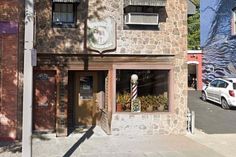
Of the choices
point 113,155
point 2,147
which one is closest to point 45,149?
point 2,147

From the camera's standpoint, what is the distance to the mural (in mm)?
26078

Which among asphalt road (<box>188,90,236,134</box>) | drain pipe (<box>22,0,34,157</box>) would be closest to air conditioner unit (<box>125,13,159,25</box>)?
asphalt road (<box>188,90,236,134</box>)

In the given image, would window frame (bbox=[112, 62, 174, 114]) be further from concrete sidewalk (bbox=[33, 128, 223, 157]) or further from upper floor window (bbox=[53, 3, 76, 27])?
upper floor window (bbox=[53, 3, 76, 27])

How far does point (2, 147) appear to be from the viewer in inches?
454

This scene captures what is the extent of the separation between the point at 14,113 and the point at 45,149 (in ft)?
6.67

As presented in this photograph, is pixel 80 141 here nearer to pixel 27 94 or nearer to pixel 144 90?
pixel 144 90

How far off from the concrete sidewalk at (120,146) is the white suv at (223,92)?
24.1 feet

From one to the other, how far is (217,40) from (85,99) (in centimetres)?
1618

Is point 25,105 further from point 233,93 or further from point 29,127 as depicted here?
point 233,93

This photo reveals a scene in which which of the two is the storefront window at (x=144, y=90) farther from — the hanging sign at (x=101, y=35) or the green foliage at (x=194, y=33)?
the green foliage at (x=194, y=33)

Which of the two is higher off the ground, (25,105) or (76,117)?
(25,105)

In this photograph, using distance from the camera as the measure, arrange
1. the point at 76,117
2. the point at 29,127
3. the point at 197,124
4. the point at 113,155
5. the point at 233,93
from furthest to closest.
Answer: the point at 233,93
the point at 197,124
the point at 76,117
the point at 113,155
the point at 29,127

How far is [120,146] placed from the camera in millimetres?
11906

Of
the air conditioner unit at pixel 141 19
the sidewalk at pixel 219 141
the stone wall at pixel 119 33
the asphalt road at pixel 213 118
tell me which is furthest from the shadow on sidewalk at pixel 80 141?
the asphalt road at pixel 213 118
